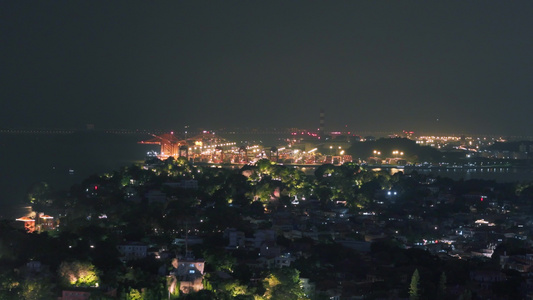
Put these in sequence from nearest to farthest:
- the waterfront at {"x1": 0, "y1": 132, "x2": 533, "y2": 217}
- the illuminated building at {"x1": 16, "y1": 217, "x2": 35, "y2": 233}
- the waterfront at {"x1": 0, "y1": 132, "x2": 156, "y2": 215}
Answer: the illuminated building at {"x1": 16, "y1": 217, "x2": 35, "y2": 233} → the waterfront at {"x1": 0, "y1": 132, "x2": 533, "y2": 217} → the waterfront at {"x1": 0, "y1": 132, "x2": 156, "y2": 215}

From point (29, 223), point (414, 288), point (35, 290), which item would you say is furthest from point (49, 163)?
point (414, 288)

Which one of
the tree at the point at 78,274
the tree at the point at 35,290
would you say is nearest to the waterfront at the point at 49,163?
the tree at the point at 78,274

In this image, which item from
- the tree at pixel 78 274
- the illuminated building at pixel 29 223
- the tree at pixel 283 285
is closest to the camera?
the tree at pixel 283 285

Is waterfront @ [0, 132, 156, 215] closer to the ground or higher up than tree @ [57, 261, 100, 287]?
closer to the ground

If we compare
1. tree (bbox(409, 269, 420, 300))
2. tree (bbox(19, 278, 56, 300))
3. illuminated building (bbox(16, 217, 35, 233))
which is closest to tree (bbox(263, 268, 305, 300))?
tree (bbox(409, 269, 420, 300))

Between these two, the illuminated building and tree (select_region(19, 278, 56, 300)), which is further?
the illuminated building

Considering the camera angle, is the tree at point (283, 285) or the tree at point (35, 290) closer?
the tree at point (35, 290)

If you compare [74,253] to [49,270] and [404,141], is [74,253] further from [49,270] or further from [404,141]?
[404,141]

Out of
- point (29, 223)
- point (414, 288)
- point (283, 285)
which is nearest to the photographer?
point (283, 285)

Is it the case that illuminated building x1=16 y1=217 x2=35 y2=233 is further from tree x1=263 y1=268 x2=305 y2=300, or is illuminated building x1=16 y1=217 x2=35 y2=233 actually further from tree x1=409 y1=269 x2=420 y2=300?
tree x1=409 y1=269 x2=420 y2=300

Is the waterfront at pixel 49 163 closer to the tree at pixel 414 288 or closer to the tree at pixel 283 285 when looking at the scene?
the tree at pixel 283 285

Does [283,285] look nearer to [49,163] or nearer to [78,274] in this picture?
[78,274]

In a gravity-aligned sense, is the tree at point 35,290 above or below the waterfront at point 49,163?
above
